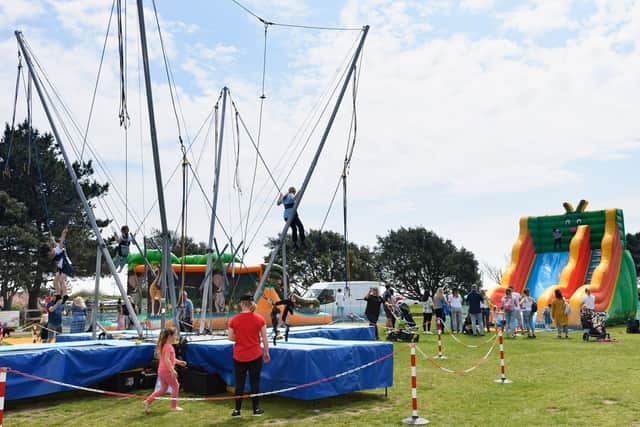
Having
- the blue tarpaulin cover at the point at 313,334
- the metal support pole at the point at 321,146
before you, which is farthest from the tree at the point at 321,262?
the metal support pole at the point at 321,146

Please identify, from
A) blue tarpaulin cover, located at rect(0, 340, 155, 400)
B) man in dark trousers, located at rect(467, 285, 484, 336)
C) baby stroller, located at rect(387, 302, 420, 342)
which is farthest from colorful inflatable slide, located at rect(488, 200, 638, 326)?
blue tarpaulin cover, located at rect(0, 340, 155, 400)

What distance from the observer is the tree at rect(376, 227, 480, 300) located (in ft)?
200

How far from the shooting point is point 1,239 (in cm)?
3634

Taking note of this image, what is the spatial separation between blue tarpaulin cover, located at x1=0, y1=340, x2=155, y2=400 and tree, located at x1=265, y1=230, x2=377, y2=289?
157 ft

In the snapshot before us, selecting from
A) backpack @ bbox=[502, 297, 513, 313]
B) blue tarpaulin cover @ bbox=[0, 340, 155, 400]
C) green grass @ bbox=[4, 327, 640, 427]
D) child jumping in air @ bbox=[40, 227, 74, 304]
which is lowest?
green grass @ bbox=[4, 327, 640, 427]

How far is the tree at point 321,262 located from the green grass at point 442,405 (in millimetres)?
47664

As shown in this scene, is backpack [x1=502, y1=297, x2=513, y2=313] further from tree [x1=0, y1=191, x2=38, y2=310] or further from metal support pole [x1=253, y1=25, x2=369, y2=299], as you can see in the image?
tree [x1=0, y1=191, x2=38, y2=310]

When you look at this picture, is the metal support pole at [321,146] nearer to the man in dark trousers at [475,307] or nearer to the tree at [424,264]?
the man in dark trousers at [475,307]

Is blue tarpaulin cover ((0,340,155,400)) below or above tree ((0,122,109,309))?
below

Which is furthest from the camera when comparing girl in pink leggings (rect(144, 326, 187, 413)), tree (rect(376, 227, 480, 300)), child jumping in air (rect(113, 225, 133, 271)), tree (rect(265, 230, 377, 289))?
tree (rect(376, 227, 480, 300))

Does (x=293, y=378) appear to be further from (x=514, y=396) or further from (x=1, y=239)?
(x=1, y=239)

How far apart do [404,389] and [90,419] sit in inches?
176

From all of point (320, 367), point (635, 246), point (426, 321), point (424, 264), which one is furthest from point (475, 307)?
point (635, 246)

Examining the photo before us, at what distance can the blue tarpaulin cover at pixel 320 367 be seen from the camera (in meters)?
8.20
